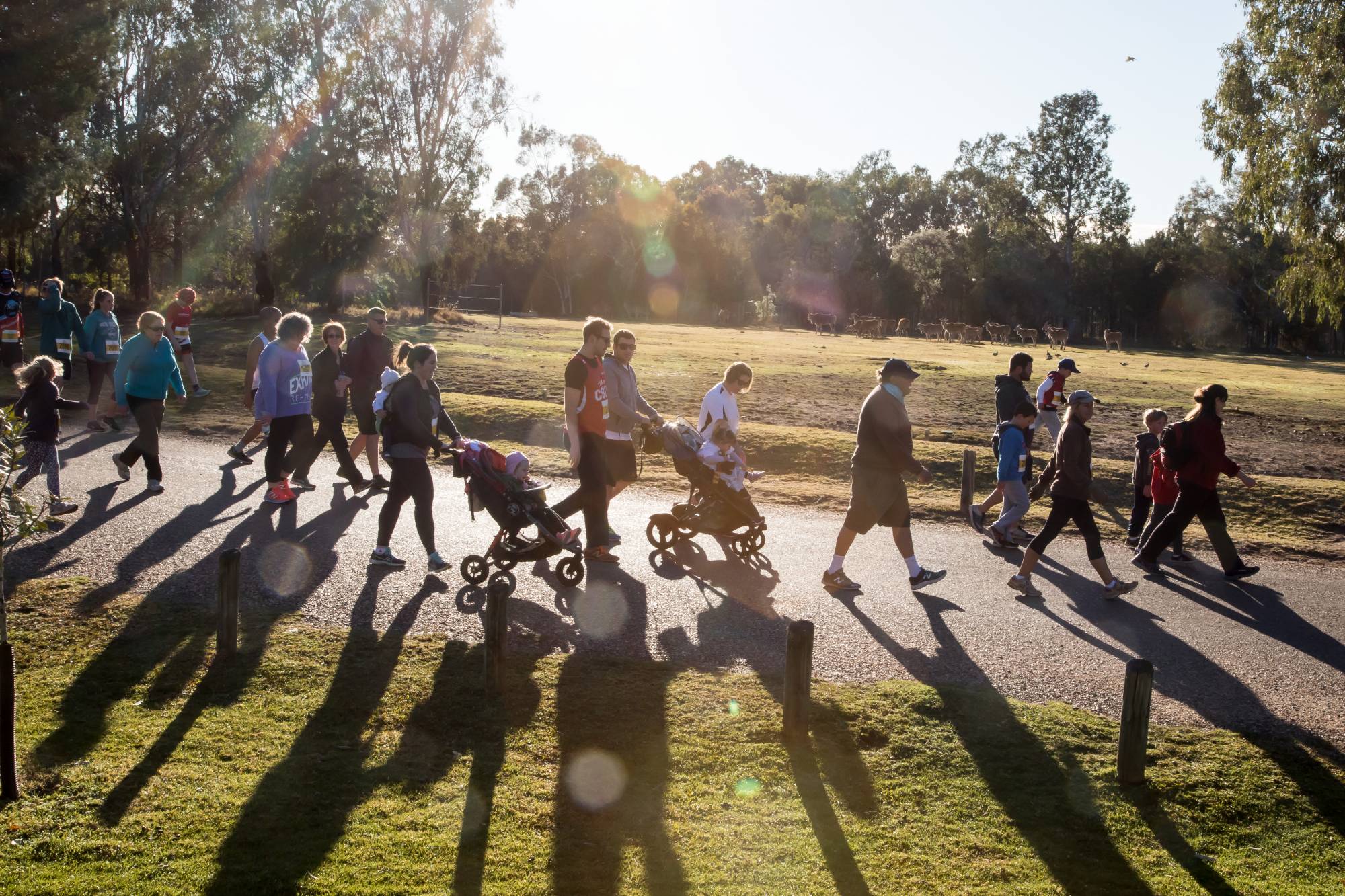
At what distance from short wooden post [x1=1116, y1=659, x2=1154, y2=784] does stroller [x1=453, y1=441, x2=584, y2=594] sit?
4783 mm

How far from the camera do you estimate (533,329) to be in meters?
48.4

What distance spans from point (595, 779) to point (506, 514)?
366cm

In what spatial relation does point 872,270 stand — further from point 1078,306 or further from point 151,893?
point 151,893

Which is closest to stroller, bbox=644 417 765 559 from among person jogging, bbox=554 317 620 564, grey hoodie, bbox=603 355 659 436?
grey hoodie, bbox=603 355 659 436

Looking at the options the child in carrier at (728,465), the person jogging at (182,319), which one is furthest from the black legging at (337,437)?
the person jogging at (182,319)

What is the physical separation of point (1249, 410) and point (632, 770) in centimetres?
2330

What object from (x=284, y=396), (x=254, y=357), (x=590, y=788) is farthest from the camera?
(x=254, y=357)

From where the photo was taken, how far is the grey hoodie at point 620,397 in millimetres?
9734

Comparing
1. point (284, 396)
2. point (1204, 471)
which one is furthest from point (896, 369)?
point (284, 396)

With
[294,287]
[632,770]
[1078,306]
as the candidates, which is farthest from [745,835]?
[1078,306]

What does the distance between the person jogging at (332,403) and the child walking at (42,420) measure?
265 cm

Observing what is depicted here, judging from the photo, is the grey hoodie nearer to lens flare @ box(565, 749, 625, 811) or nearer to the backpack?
lens flare @ box(565, 749, 625, 811)

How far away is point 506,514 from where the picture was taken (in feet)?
29.9

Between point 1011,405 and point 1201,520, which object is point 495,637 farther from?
point 1011,405
